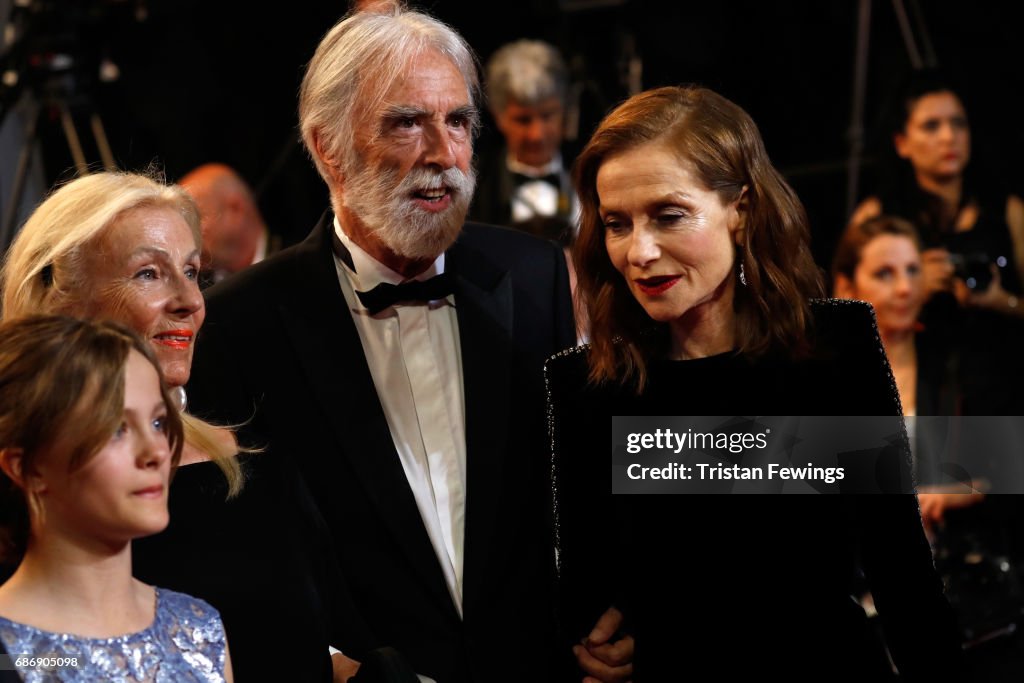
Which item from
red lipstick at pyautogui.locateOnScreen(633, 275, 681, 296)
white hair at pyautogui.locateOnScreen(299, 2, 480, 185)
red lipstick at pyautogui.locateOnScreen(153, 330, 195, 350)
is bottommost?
red lipstick at pyautogui.locateOnScreen(153, 330, 195, 350)

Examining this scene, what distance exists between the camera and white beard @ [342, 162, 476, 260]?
2344 millimetres

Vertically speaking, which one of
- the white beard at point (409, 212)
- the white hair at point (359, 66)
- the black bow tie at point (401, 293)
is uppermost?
the white hair at point (359, 66)

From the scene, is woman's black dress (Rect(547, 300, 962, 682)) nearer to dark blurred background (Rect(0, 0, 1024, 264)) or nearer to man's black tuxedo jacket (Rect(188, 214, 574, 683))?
man's black tuxedo jacket (Rect(188, 214, 574, 683))

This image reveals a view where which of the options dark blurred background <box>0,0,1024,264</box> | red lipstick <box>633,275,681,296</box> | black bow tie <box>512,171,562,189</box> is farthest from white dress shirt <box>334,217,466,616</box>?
dark blurred background <box>0,0,1024,264</box>

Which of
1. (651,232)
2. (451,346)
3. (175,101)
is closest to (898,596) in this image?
(651,232)

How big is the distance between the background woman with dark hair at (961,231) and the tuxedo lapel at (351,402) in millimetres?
2284

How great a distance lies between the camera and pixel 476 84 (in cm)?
254

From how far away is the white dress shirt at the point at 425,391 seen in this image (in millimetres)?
2271

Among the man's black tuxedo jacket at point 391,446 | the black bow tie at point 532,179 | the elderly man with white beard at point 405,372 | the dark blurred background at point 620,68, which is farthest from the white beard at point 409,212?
the dark blurred background at point 620,68

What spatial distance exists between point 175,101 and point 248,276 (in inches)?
119

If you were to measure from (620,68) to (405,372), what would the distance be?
2.62 metres

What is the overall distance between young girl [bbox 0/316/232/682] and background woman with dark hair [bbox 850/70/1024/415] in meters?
2.93
